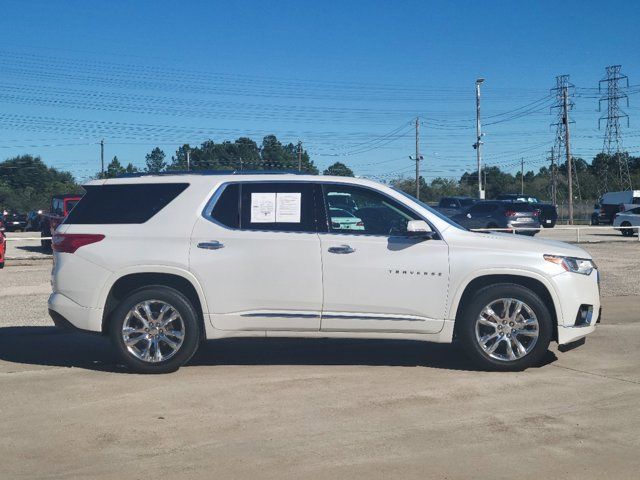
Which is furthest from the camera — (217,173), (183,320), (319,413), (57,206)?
(57,206)

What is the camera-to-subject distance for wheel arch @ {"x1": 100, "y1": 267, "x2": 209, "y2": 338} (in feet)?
24.6

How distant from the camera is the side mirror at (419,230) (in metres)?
7.31

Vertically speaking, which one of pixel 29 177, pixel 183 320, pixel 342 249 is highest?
pixel 29 177

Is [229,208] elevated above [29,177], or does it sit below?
below

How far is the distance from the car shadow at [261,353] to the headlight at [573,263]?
1053 millimetres

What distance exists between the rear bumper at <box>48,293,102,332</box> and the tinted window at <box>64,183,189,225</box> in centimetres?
77

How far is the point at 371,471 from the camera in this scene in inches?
193

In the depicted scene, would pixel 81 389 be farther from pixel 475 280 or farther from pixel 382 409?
pixel 475 280

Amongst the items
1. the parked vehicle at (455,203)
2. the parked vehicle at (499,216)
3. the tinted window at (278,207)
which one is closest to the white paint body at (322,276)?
the tinted window at (278,207)

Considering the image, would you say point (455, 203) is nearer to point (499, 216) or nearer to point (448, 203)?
point (448, 203)

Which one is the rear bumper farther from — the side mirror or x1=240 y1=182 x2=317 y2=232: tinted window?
the side mirror

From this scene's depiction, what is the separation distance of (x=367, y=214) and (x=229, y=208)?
1313 mm

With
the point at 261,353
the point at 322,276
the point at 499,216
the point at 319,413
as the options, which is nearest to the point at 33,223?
the point at 499,216

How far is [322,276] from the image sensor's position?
741 centimetres
